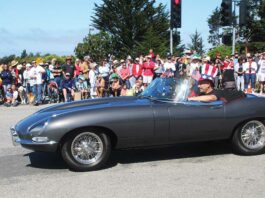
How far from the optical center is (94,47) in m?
49.2

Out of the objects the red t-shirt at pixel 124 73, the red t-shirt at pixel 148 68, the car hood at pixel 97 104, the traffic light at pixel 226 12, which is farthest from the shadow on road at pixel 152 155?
the red t-shirt at pixel 124 73

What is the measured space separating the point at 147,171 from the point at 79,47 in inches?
1754

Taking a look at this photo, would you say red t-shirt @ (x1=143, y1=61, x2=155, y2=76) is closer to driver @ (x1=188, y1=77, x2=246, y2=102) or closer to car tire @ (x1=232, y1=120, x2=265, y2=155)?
driver @ (x1=188, y1=77, x2=246, y2=102)

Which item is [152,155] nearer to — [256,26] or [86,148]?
[86,148]

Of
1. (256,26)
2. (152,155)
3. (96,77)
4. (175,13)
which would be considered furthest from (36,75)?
(256,26)

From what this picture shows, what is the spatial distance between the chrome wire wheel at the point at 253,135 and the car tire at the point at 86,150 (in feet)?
7.07

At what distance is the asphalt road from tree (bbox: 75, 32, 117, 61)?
41722 millimetres

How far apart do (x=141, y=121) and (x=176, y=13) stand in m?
12.1

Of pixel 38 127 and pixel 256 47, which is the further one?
pixel 256 47

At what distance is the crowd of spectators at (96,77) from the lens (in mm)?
16859

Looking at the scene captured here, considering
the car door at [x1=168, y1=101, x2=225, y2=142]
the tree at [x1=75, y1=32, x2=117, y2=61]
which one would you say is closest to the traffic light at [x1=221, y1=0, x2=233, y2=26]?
the car door at [x1=168, y1=101, x2=225, y2=142]

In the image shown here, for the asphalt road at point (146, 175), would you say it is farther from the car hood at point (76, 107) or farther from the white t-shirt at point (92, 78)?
the white t-shirt at point (92, 78)

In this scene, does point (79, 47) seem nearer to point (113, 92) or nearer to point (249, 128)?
point (113, 92)

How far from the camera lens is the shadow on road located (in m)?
6.65
